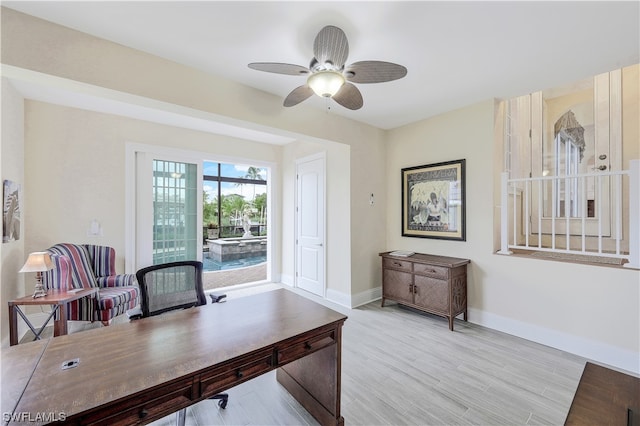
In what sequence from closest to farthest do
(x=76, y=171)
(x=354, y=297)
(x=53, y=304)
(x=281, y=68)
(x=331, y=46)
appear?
(x=331, y=46), (x=281, y=68), (x=53, y=304), (x=76, y=171), (x=354, y=297)

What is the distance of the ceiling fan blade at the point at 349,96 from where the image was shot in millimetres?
2154

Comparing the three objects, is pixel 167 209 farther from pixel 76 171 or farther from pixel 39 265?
pixel 39 265

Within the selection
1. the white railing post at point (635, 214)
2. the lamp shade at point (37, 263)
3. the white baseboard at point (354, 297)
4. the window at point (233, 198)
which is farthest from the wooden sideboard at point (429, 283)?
the window at point (233, 198)

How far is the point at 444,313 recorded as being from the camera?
10.3 feet

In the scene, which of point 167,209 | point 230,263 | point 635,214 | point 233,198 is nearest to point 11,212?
point 167,209

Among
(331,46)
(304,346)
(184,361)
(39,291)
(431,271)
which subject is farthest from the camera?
(431,271)

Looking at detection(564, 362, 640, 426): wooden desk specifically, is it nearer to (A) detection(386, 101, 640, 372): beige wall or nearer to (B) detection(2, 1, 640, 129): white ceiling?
(A) detection(386, 101, 640, 372): beige wall

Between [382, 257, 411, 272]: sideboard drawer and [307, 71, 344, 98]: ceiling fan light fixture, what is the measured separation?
8.13 feet

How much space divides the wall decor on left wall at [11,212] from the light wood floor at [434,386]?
2.37m

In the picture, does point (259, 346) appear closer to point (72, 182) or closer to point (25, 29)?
point (25, 29)

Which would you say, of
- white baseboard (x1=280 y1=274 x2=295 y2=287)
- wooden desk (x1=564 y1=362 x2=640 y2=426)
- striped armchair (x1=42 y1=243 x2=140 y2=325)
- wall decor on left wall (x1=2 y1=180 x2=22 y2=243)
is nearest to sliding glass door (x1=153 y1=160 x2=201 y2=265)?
striped armchair (x1=42 y1=243 x2=140 y2=325)

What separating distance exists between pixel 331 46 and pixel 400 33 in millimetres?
662

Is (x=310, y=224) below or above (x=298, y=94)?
→ below

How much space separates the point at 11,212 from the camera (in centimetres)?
261
